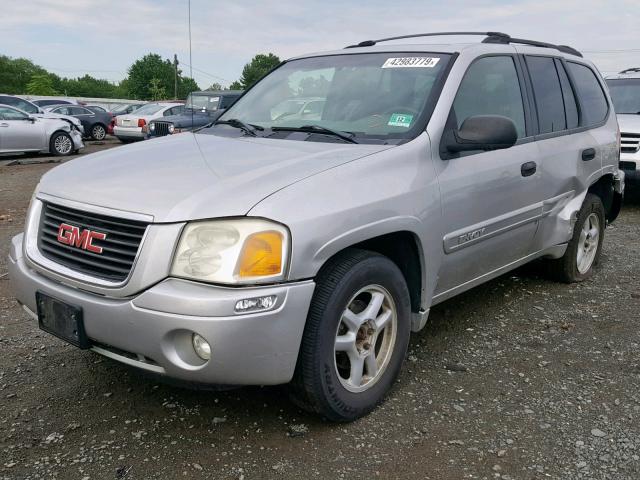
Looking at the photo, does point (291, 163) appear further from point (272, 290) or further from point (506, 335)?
point (506, 335)

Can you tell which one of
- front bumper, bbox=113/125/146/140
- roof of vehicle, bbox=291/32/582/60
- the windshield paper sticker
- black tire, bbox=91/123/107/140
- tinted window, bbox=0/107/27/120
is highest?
roof of vehicle, bbox=291/32/582/60

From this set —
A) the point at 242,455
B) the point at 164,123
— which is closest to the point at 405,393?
the point at 242,455

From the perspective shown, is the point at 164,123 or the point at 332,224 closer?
the point at 332,224

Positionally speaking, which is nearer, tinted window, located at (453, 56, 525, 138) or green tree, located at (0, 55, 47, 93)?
tinted window, located at (453, 56, 525, 138)

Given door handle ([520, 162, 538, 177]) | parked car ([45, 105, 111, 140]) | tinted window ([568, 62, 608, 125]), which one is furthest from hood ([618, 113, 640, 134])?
parked car ([45, 105, 111, 140])

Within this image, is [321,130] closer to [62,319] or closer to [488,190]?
[488,190]

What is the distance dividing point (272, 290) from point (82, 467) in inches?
42.4

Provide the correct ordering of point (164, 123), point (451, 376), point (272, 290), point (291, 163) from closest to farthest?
point (272, 290) → point (291, 163) → point (451, 376) → point (164, 123)

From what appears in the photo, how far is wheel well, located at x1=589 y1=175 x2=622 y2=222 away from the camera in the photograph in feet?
16.2

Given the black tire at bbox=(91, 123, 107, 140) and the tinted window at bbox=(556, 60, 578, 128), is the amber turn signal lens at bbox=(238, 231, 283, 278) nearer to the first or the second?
the tinted window at bbox=(556, 60, 578, 128)

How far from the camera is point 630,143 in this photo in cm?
824

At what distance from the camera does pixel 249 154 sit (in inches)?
116

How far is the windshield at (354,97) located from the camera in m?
3.21

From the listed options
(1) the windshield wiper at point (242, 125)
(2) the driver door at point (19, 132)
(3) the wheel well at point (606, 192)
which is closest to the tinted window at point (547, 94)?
(3) the wheel well at point (606, 192)
